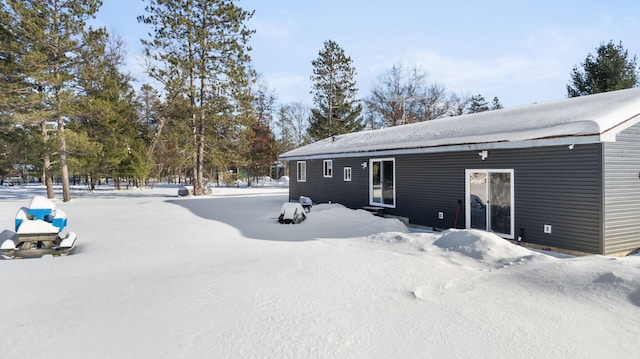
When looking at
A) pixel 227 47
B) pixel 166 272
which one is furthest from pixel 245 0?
pixel 166 272

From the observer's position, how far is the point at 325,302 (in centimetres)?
423

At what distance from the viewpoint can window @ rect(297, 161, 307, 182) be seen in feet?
56.2

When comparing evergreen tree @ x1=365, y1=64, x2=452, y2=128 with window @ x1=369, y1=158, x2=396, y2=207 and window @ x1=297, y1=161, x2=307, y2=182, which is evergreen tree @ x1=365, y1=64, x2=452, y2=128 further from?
window @ x1=369, y1=158, x2=396, y2=207

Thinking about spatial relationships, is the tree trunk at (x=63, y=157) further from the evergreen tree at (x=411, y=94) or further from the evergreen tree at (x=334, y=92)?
the evergreen tree at (x=411, y=94)

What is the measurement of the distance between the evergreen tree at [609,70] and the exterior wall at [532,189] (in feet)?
66.4

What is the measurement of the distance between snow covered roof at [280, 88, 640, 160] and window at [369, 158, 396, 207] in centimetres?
52

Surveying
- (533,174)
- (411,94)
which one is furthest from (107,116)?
(411,94)

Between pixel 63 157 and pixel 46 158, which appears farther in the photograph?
pixel 46 158

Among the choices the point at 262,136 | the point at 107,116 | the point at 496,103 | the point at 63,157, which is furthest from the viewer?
the point at 496,103

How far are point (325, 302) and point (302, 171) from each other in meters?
13.4

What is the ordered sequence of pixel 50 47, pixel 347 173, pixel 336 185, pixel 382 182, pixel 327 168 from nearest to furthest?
pixel 382 182 → pixel 347 173 → pixel 336 185 → pixel 327 168 → pixel 50 47

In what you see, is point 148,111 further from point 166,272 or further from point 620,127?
point 620,127

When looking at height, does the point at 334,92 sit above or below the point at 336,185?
above

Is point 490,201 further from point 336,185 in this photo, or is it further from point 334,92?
point 334,92
